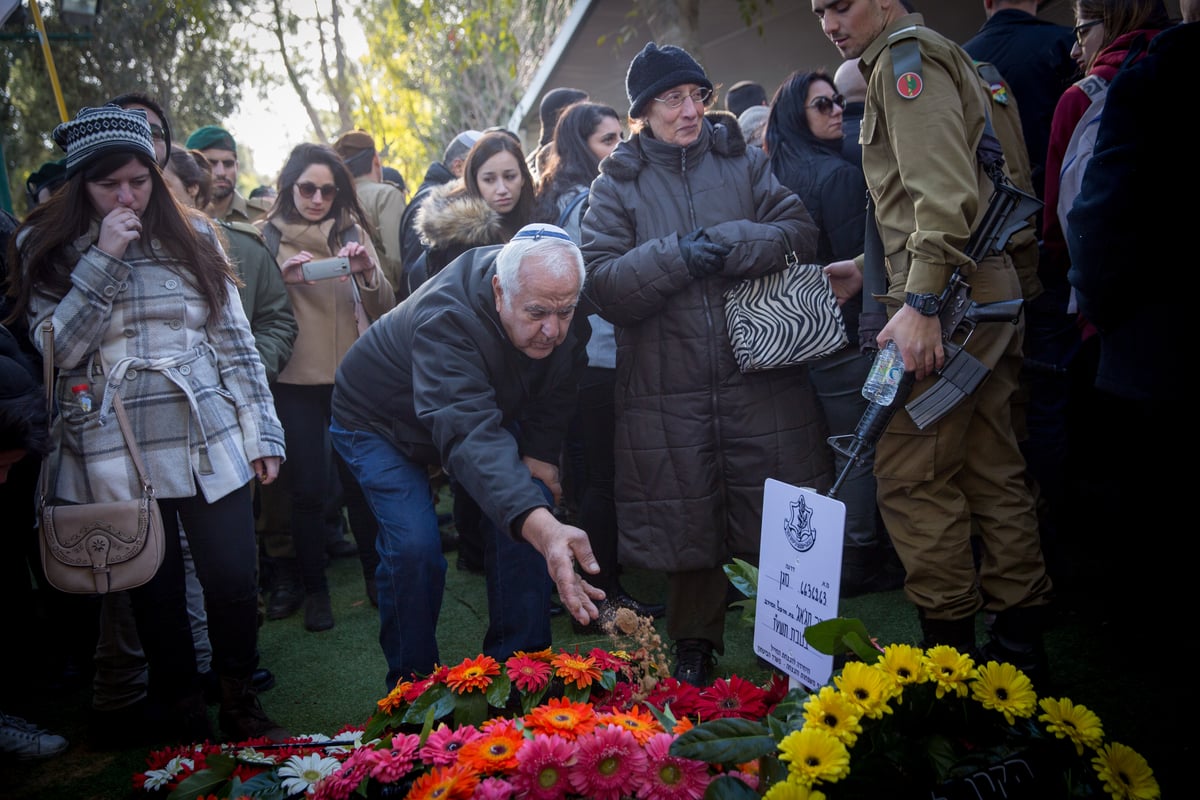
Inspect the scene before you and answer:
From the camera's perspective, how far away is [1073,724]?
1.48m

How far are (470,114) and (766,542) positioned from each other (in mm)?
19990

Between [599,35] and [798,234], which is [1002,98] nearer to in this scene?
[798,234]

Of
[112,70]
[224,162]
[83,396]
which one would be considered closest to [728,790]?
[83,396]

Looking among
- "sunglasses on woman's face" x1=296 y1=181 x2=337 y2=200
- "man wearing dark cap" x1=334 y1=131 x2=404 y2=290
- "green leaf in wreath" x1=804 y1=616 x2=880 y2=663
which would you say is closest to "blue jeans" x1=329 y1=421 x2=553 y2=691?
"green leaf in wreath" x1=804 y1=616 x2=880 y2=663

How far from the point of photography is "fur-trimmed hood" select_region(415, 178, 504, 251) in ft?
13.7

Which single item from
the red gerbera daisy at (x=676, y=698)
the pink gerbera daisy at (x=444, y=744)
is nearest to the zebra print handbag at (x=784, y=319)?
the red gerbera daisy at (x=676, y=698)

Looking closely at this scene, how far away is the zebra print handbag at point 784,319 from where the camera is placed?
2.98 m

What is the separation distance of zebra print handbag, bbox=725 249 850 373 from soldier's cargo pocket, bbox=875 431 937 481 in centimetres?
46

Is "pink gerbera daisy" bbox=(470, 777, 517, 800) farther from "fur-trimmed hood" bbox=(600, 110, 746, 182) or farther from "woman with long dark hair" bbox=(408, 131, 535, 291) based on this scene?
"woman with long dark hair" bbox=(408, 131, 535, 291)

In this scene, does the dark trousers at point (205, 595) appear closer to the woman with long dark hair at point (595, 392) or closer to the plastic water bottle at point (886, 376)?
the woman with long dark hair at point (595, 392)

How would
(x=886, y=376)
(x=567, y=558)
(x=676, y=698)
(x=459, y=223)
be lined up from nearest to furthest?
(x=676, y=698), (x=567, y=558), (x=886, y=376), (x=459, y=223)

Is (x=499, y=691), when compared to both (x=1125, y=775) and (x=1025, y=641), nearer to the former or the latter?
(x=1125, y=775)

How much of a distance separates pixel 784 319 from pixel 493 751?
1.83 metres

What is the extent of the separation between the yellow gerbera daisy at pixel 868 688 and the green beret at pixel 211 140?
15.9ft
